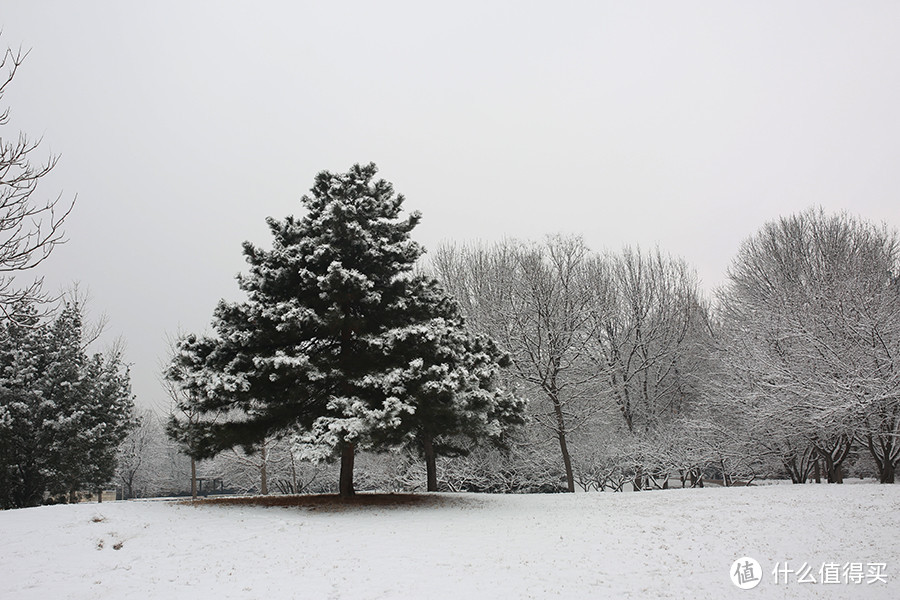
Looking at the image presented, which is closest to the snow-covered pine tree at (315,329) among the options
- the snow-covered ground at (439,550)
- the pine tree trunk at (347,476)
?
the pine tree trunk at (347,476)

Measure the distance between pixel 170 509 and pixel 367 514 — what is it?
4971 mm

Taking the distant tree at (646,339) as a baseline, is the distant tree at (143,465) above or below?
below

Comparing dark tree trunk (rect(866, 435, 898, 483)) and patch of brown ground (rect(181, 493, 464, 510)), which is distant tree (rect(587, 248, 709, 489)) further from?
patch of brown ground (rect(181, 493, 464, 510))

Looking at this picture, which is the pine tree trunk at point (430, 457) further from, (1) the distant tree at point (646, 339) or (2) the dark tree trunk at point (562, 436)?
(1) the distant tree at point (646, 339)

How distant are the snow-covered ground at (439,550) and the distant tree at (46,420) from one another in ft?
31.8

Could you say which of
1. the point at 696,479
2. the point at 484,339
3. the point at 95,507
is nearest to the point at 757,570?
the point at 484,339

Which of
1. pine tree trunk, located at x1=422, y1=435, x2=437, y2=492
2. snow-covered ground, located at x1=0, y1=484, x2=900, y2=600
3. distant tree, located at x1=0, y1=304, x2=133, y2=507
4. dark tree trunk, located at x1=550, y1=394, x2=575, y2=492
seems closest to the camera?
snow-covered ground, located at x1=0, y1=484, x2=900, y2=600

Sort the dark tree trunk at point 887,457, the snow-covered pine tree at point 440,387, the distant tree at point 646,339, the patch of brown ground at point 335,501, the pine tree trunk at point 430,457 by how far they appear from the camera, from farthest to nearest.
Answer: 1. the distant tree at point 646,339
2. the pine tree trunk at point 430,457
3. the dark tree trunk at point 887,457
4. the patch of brown ground at point 335,501
5. the snow-covered pine tree at point 440,387

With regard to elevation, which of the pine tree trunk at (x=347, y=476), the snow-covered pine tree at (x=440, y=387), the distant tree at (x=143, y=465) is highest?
the snow-covered pine tree at (x=440, y=387)

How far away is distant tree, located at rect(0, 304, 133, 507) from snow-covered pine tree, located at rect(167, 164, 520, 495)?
9.40 m

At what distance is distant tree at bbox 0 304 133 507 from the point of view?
20234 millimetres

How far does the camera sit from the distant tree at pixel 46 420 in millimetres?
20234

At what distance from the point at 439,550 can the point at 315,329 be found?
24.9ft

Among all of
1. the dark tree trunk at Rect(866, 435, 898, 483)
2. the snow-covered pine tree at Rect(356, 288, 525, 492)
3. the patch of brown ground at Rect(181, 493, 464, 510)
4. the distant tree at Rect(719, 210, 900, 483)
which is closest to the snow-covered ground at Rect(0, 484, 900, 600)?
the patch of brown ground at Rect(181, 493, 464, 510)
